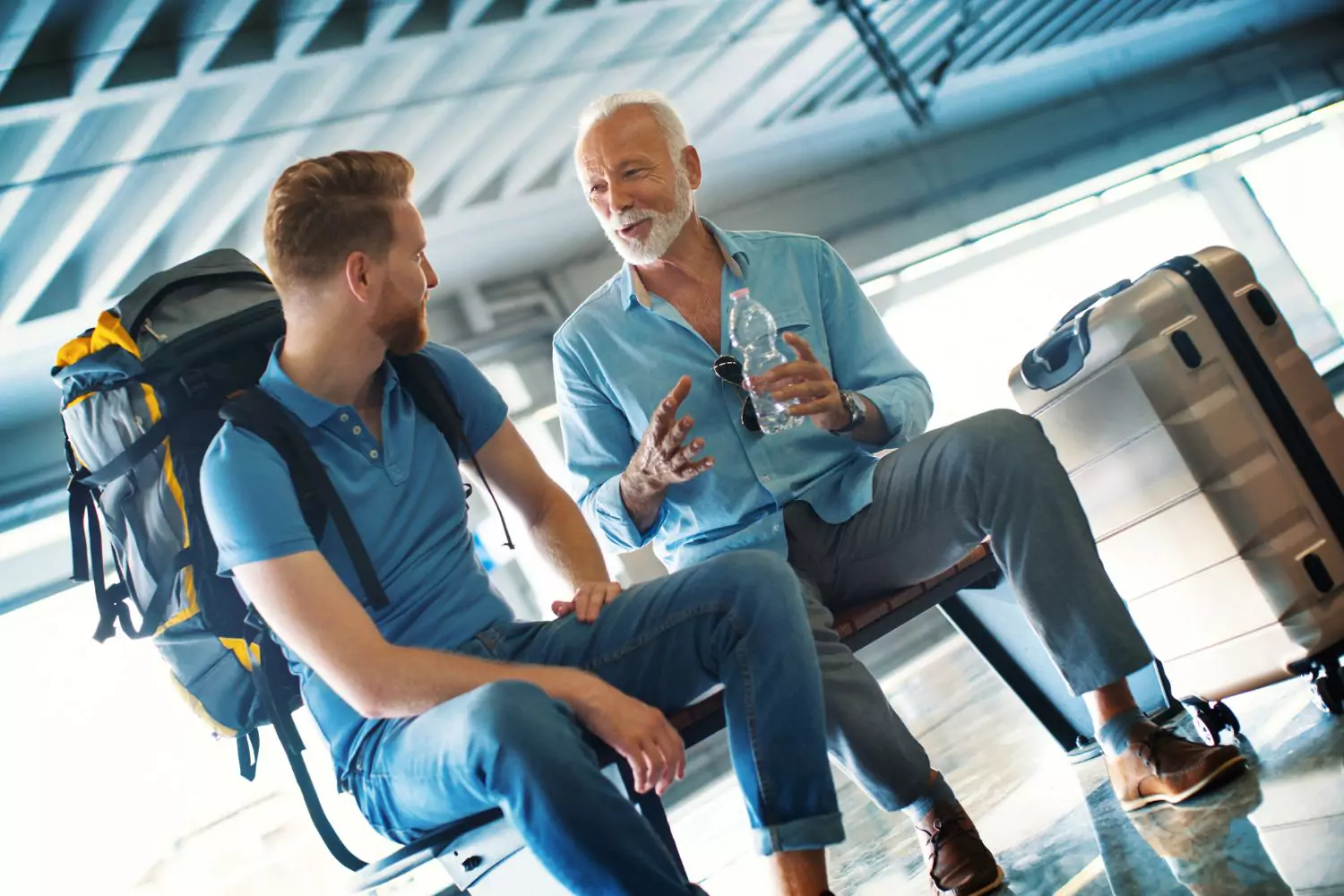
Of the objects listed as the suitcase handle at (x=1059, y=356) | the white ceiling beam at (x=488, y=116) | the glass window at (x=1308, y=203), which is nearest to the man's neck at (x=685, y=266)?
the suitcase handle at (x=1059, y=356)

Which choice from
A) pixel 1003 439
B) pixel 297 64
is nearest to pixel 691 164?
pixel 1003 439

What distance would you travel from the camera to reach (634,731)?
1.28 metres

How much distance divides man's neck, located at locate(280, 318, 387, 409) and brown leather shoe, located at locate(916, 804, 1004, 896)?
1.11 m

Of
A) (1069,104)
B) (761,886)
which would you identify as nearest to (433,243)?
(761,886)

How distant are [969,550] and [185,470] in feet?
4.19

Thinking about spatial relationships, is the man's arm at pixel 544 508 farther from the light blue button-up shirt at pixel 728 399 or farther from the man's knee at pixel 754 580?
the man's knee at pixel 754 580

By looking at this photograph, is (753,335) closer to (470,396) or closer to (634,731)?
(470,396)

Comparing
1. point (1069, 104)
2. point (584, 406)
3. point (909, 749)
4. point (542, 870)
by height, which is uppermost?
point (1069, 104)

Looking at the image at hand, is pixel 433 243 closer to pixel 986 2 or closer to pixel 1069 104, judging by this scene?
→ pixel 986 2

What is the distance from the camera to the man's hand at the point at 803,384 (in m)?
1.69

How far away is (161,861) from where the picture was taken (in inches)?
160

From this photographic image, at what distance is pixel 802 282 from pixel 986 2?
6.25 metres

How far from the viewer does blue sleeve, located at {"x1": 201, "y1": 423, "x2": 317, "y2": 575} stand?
1.38 metres

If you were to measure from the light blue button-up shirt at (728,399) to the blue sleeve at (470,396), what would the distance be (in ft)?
0.86
